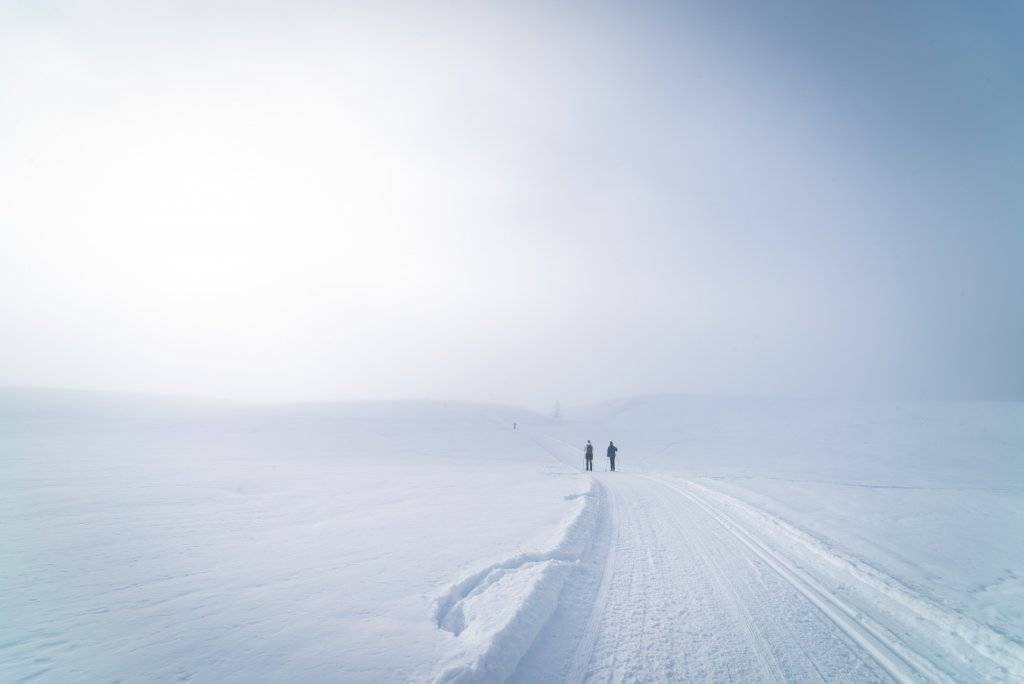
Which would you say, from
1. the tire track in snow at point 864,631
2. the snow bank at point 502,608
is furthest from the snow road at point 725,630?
the snow bank at point 502,608

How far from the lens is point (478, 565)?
8.05m

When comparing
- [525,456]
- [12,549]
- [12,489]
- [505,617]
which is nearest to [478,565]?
[505,617]

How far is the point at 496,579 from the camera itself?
294 inches

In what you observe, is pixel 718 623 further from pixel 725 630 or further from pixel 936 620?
pixel 936 620

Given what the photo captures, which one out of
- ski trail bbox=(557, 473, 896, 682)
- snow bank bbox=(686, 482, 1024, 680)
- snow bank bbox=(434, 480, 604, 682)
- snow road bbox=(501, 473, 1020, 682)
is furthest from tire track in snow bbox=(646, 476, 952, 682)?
snow bank bbox=(434, 480, 604, 682)

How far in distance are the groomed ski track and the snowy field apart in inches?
1.4

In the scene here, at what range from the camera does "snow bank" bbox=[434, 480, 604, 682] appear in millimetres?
4863

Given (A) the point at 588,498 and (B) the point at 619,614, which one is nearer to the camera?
(B) the point at 619,614

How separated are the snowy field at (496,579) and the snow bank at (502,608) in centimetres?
4

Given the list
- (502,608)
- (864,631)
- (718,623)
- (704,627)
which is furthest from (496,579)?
(864,631)

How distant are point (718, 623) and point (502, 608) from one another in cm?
307

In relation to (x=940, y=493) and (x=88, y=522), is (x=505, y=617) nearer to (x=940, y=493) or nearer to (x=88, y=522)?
(x=88, y=522)

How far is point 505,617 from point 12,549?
1092 cm

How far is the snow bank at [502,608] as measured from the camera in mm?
4863
